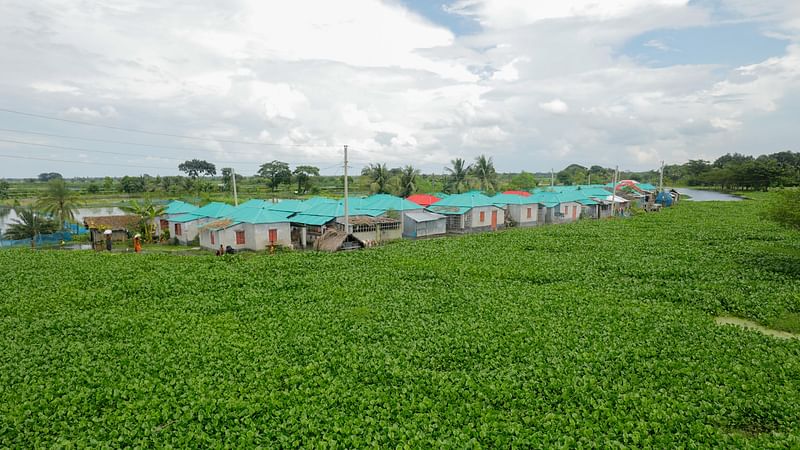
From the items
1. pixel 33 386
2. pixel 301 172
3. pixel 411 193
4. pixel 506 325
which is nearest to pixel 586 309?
pixel 506 325

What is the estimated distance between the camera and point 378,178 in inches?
2149

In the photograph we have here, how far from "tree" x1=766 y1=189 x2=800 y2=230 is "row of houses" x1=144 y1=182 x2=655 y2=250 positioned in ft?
67.9

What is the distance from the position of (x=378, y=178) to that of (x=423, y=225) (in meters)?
21.0

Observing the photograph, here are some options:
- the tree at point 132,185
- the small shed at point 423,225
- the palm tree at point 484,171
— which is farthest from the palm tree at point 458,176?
the tree at point 132,185

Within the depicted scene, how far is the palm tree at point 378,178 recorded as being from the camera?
53.5m

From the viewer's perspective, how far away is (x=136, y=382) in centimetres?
1006

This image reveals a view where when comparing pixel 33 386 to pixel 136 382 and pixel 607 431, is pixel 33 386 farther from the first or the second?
pixel 607 431

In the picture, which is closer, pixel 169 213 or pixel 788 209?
pixel 788 209

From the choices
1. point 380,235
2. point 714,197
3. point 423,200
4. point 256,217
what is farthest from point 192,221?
point 714,197

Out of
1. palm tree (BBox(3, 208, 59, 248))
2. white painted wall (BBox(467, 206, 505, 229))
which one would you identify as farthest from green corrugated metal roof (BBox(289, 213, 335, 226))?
palm tree (BBox(3, 208, 59, 248))

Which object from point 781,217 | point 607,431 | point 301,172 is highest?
point 301,172

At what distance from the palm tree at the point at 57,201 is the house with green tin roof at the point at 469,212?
31.4 metres

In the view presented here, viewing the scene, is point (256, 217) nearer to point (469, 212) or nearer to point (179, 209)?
point (179, 209)

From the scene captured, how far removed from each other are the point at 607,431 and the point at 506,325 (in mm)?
5404
